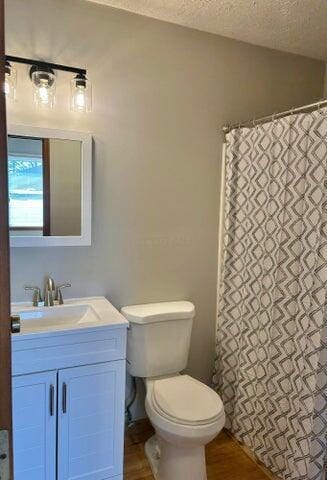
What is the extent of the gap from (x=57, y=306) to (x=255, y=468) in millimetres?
1421

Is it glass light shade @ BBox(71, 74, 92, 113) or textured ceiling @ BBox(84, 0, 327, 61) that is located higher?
textured ceiling @ BBox(84, 0, 327, 61)

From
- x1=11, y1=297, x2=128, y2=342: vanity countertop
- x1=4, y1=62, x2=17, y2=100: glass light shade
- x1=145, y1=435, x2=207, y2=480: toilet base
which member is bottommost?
x1=145, y1=435, x2=207, y2=480: toilet base

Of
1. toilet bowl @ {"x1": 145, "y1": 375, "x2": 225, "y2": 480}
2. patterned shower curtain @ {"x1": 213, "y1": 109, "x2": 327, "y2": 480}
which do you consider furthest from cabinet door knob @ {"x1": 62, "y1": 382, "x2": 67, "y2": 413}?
patterned shower curtain @ {"x1": 213, "y1": 109, "x2": 327, "y2": 480}

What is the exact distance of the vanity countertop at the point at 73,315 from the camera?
1.67 meters

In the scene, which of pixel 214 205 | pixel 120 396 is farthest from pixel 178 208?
pixel 120 396

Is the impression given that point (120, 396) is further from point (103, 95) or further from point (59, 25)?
point (59, 25)

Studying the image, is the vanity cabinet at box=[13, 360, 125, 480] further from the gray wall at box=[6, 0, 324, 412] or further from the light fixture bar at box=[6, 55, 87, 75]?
→ the light fixture bar at box=[6, 55, 87, 75]

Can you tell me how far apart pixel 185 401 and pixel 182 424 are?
158mm

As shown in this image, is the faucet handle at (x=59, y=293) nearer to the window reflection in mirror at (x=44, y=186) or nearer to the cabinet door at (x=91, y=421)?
the window reflection in mirror at (x=44, y=186)

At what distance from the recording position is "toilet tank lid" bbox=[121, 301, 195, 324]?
1.97 m

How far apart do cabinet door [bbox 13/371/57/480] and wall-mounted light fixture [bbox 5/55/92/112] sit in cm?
135

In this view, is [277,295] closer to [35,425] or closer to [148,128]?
[148,128]

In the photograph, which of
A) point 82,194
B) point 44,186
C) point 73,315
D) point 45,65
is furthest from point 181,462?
point 45,65

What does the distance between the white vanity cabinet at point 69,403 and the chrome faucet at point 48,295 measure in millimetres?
375
